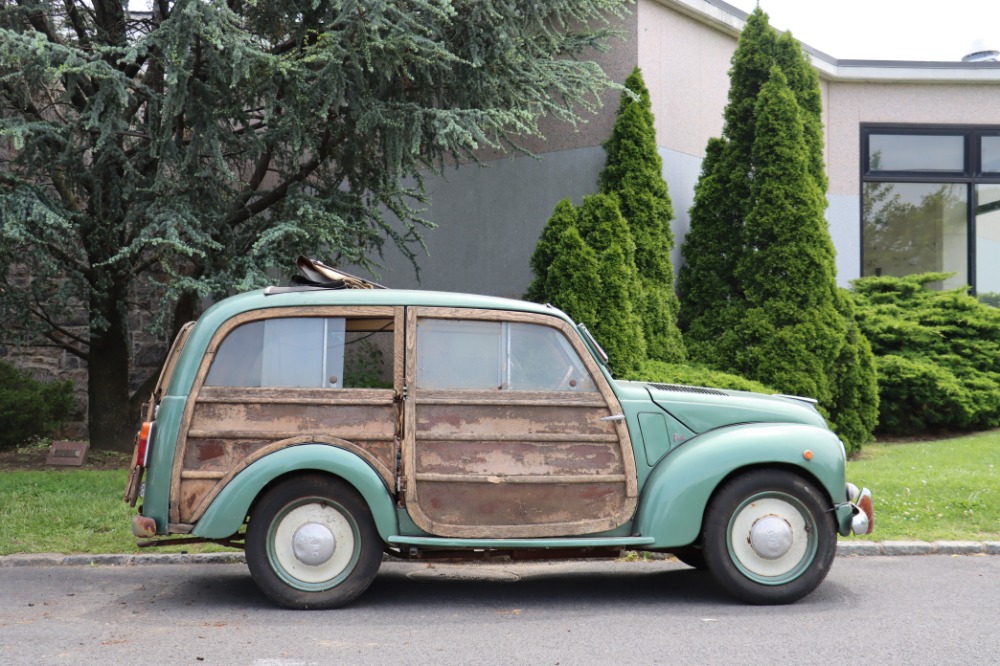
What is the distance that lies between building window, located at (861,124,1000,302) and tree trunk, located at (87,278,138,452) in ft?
38.3

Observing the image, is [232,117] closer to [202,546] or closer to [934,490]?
[202,546]

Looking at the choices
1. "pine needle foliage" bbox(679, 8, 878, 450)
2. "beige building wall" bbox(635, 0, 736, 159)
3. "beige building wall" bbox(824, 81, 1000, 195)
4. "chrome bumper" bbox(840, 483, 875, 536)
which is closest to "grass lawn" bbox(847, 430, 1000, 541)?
"pine needle foliage" bbox(679, 8, 878, 450)

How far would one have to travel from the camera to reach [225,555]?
744 centimetres

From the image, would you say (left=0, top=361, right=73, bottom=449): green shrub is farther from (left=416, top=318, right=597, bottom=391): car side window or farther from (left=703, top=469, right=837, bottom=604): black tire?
(left=703, top=469, right=837, bottom=604): black tire

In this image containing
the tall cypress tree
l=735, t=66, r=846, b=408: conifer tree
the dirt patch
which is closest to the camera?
the dirt patch

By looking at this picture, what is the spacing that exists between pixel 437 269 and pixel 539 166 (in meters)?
2.25

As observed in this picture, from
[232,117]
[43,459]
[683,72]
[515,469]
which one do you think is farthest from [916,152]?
[43,459]

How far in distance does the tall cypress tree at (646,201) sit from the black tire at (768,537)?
583 centimetres

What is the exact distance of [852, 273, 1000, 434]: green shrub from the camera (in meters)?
13.4

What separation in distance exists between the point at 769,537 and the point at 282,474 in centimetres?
295

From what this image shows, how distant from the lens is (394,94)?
10.3m

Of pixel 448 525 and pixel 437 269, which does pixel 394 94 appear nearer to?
pixel 437 269

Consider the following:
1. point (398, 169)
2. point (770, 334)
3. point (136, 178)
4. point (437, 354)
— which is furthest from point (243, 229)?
point (770, 334)

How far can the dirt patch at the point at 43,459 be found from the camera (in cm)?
1134
